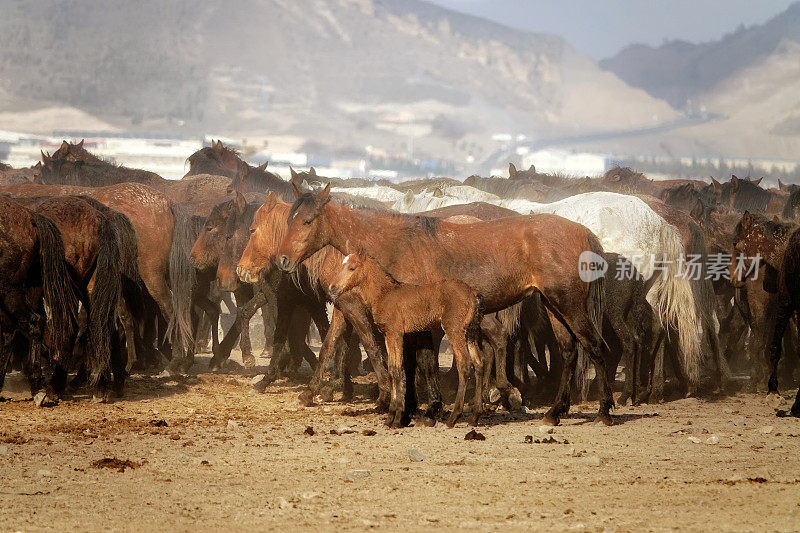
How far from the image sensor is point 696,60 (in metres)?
102

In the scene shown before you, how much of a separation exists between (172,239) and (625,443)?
6.57 meters

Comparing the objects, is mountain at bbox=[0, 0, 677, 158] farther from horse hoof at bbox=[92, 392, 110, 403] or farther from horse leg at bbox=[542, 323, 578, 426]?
horse hoof at bbox=[92, 392, 110, 403]

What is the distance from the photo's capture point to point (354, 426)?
8.73 meters

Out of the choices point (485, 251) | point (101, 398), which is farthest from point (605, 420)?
point (101, 398)

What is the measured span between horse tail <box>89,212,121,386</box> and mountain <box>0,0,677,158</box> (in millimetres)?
73831

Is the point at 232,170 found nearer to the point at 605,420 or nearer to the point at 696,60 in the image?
the point at 605,420

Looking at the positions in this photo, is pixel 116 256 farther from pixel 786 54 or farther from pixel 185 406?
pixel 786 54

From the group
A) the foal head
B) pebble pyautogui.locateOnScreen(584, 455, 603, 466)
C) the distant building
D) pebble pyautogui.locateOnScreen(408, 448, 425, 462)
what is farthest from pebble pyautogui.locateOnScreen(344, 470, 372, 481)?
the distant building

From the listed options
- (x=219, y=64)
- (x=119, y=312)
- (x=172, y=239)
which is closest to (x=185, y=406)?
(x=119, y=312)

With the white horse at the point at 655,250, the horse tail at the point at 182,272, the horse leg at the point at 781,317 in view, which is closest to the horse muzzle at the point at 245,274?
the horse tail at the point at 182,272

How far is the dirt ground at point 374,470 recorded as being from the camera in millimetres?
5395

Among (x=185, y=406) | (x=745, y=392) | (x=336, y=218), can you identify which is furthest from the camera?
(x=745, y=392)

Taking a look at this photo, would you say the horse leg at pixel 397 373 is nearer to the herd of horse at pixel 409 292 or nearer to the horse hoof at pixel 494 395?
the herd of horse at pixel 409 292

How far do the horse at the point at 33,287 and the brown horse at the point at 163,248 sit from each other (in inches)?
96.3
